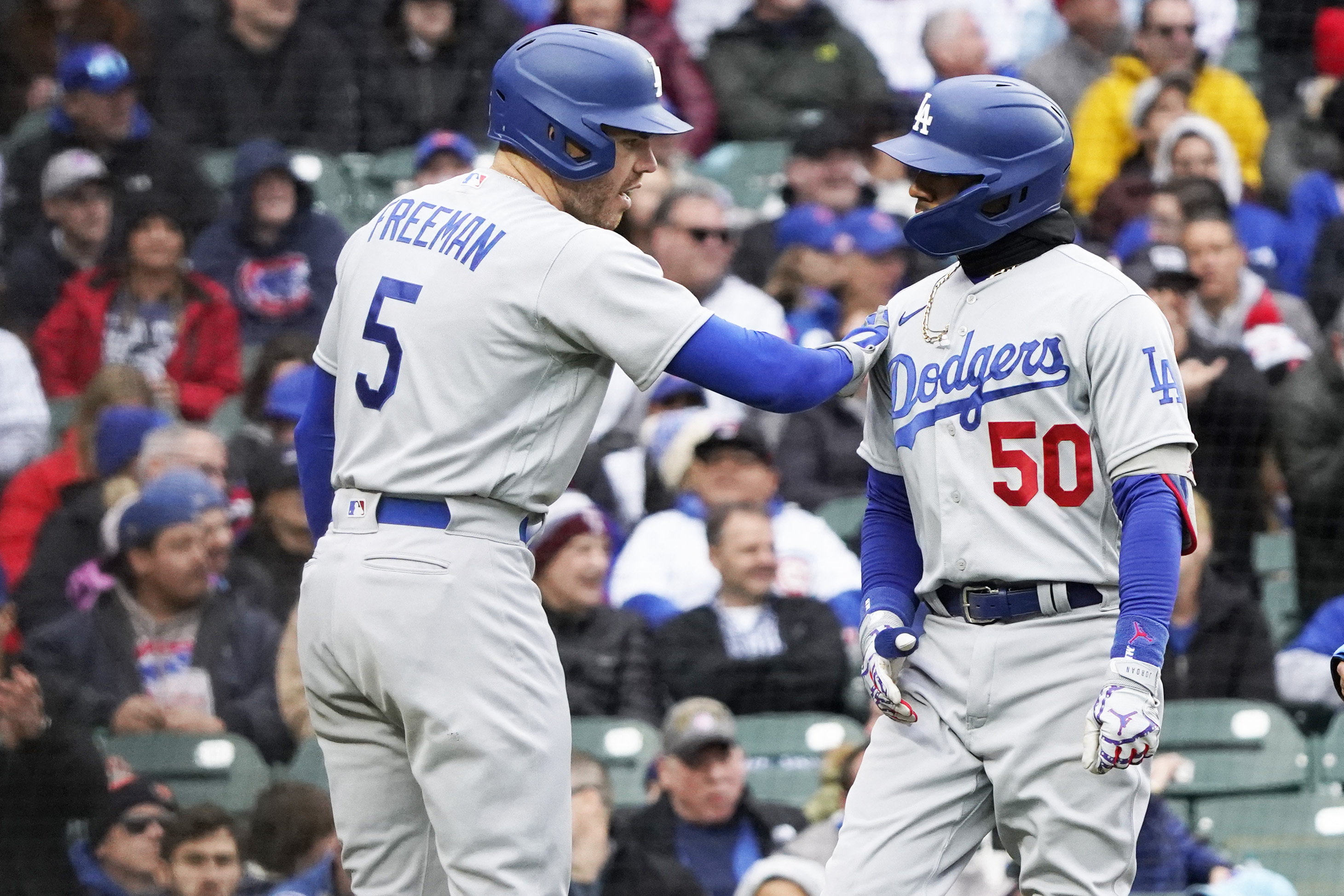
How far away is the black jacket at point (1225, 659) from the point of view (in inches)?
217

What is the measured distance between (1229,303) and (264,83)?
365 centimetres

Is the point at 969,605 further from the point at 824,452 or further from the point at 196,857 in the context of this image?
the point at 824,452

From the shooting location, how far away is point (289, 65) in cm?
696

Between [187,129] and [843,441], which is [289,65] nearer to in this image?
[187,129]

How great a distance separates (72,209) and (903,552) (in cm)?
415

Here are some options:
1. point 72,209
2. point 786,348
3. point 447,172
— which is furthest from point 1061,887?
point 72,209

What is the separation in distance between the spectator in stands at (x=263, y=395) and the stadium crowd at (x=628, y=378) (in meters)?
0.02

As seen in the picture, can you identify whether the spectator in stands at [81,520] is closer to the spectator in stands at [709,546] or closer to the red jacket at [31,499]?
the red jacket at [31,499]

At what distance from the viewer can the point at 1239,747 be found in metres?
5.34

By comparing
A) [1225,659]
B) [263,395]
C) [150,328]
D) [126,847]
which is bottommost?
[1225,659]

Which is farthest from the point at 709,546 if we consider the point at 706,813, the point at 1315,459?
the point at 1315,459

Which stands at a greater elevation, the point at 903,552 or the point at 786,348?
the point at 786,348

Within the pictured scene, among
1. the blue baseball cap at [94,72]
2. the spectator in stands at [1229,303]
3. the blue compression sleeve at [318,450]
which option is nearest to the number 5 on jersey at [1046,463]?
the blue compression sleeve at [318,450]

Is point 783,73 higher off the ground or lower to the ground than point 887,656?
lower
